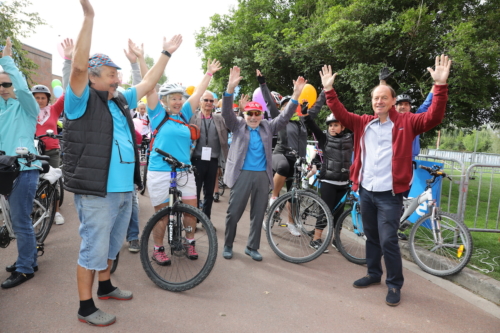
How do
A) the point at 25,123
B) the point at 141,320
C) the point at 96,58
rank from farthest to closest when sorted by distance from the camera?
the point at 25,123, the point at 141,320, the point at 96,58

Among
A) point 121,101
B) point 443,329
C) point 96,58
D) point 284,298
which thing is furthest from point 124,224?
point 443,329

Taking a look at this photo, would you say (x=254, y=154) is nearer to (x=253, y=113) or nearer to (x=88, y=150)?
(x=253, y=113)

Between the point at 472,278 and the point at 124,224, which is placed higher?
the point at 124,224

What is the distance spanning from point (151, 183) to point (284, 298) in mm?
1973

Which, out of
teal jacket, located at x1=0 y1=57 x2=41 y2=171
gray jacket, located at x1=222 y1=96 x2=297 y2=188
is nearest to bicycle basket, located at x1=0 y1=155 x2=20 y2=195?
teal jacket, located at x1=0 y1=57 x2=41 y2=171

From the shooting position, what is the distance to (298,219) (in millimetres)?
4777

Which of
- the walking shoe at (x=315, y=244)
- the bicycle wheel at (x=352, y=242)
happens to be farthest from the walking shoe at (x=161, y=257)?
the bicycle wheel at (x=352, y=242)

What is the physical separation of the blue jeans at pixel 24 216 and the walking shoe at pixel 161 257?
124 centimetres

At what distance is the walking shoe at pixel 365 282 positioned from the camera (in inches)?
150

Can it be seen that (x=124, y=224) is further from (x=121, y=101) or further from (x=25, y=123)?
(x=25, y=123)

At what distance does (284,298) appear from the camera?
3.48 metres

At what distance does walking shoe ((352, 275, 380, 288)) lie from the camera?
3.81 meters

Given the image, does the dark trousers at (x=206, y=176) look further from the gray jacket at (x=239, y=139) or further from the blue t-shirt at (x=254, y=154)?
the blue t-shirt at (x=254, y=154)

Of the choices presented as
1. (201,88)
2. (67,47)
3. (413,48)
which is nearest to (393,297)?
(201,88)
